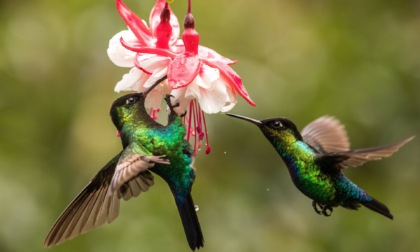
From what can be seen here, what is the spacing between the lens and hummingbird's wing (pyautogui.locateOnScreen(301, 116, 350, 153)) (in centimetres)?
243

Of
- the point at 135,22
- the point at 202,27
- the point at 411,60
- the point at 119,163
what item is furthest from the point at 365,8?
the point at 119,163

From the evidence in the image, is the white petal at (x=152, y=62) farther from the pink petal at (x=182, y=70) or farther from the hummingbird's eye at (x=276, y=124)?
the hummingbird's eye at (x=276, y=124)

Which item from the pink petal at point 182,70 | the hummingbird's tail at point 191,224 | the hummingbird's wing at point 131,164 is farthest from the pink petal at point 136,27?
the hummingbird's tail at point 191,224

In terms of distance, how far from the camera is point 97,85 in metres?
3.74

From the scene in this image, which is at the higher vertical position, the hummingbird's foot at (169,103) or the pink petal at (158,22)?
the pink petal at (158,22)

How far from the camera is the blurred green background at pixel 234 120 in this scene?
3520 mm

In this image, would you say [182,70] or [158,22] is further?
[158,22]

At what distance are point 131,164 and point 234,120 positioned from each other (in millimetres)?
1820

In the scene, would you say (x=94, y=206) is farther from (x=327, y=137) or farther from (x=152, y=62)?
(x=327, y=137)

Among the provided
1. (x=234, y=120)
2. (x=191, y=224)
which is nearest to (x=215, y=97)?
(x=191, y=224)

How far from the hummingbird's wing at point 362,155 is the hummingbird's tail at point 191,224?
39cm

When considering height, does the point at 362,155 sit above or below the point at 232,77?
below

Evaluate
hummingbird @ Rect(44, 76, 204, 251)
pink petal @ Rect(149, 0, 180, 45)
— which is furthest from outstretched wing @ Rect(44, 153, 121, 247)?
pink petal @ Rect(149, 0, 180, 45)

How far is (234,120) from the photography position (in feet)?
11.9
